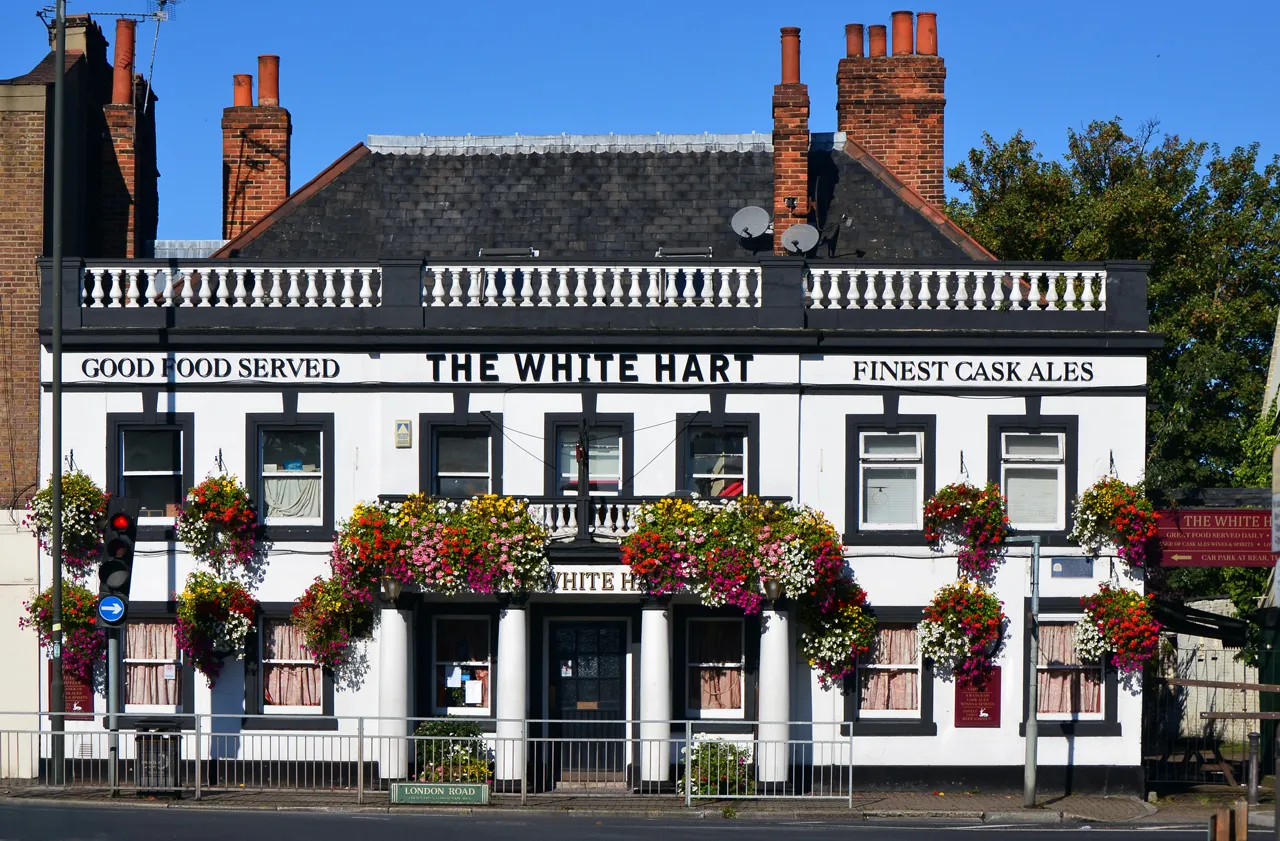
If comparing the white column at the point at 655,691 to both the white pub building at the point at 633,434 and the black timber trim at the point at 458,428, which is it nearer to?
the white pub building at the point at 633,434

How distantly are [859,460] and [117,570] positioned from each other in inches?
420

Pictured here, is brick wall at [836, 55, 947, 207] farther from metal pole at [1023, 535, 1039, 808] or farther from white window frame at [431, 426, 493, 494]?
white window frame at [431, 426, 493, 494]

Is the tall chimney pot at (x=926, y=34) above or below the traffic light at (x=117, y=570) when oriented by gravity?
above

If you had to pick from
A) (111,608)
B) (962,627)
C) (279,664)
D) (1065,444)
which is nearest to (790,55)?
(1065,444)

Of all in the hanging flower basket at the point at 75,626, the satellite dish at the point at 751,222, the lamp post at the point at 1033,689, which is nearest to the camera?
the lamp post at the point at 1033,689

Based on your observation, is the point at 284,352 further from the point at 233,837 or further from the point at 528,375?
the point at 233,837

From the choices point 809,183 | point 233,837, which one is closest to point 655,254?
point 809,183

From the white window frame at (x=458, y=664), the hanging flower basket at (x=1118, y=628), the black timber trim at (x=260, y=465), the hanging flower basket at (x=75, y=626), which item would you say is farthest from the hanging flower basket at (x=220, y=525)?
the hanging flower basket at (x=1118, y=628)

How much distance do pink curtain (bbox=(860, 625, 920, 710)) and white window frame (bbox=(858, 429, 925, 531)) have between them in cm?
149

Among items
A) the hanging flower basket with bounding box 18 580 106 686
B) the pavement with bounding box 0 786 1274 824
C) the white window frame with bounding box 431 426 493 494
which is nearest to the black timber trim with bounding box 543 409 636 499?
the white window frame with bounding box 431 426 493 494

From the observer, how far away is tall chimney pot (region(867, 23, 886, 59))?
30422mm

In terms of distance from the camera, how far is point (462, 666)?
24938 millimetres

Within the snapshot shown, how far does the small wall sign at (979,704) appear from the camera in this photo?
24391mm

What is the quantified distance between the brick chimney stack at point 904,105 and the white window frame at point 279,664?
530 inches
